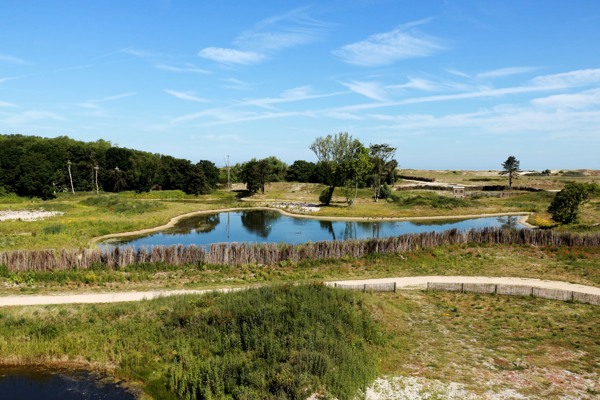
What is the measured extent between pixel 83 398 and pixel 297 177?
86606 mm

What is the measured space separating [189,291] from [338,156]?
2194 inches

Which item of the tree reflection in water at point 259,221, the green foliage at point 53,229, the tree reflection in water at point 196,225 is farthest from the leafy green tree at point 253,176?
the green foliage at point 53,229

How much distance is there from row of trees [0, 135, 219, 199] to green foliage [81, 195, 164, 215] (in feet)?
55.5

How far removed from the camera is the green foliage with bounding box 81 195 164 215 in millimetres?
54500

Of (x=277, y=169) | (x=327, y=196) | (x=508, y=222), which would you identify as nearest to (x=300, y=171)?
(x=277, y=169)

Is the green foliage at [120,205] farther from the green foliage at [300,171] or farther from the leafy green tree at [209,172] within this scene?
the green foliage at [300,171]

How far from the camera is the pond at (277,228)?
3950 cm

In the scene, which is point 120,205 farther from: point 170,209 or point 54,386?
point 54,386

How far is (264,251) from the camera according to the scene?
88.1ft

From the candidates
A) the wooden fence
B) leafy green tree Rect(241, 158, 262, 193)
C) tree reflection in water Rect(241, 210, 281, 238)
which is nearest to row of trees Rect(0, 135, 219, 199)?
leafy green tree Rect(241, 158, 262, 193)

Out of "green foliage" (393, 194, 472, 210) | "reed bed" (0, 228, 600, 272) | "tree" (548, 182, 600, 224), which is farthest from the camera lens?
"green foliage" (393, 194, 472, 210)

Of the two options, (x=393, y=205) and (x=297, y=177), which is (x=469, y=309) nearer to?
(x=393, y=205)

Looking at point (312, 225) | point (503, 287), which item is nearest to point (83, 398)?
point (503, 287)

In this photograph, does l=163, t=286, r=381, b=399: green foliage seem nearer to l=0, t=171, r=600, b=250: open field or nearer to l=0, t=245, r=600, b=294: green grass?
l=0, t=245, r=600, b=294: green grass
